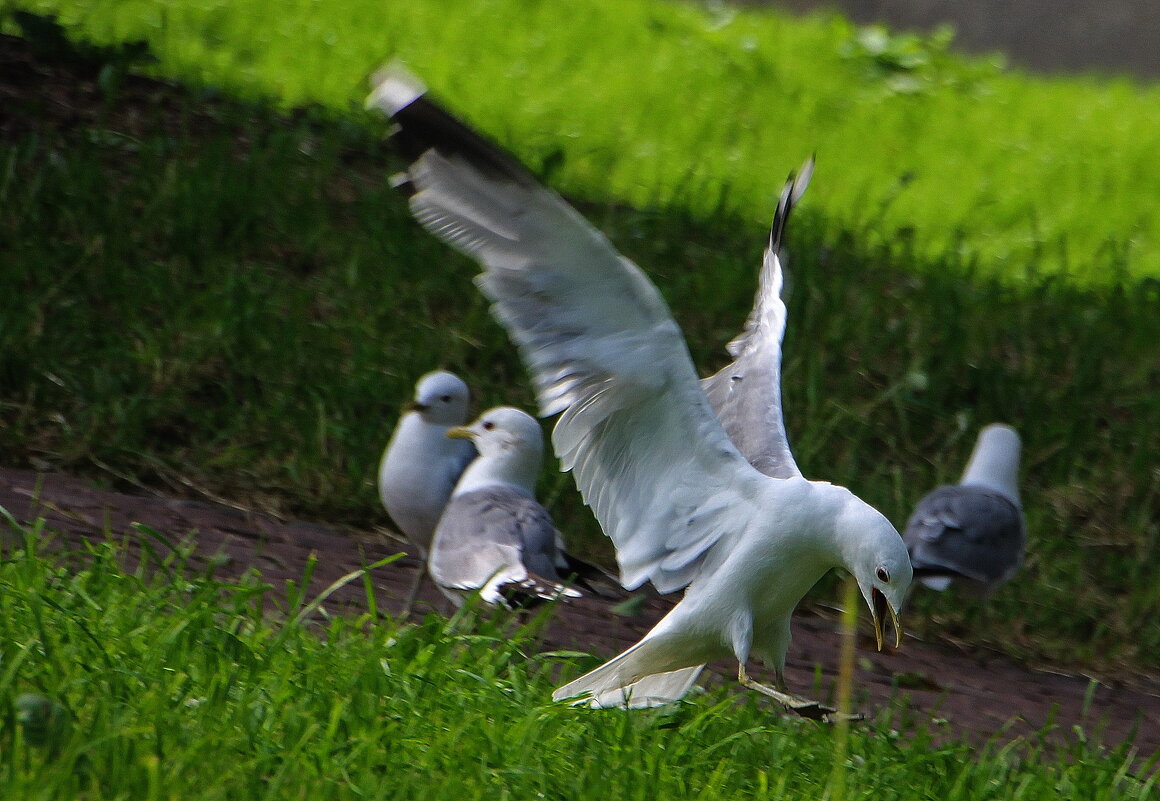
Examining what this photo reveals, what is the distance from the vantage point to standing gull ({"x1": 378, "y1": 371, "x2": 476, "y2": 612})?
15.4 ft

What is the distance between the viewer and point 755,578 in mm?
3385

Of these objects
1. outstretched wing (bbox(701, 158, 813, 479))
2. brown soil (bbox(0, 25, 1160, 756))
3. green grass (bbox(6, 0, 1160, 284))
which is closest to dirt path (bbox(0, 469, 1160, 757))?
brown soil (bbox(0, 25, 1160, 756))

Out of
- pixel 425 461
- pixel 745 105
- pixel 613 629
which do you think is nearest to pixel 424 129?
pixel 425 461

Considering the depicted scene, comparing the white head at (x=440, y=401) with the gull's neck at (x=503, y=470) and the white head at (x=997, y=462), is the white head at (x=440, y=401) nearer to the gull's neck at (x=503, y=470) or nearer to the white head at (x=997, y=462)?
the gull's neck at (x=503, y=470)

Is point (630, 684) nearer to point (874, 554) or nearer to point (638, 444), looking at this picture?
point (638, 444)

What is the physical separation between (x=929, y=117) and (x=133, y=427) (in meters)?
7.24

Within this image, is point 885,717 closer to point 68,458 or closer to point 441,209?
point 441,209

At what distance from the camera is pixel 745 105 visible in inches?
401

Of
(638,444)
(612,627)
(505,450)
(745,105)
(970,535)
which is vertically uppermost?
(745,105)

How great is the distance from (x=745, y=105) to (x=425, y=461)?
6.14 meters

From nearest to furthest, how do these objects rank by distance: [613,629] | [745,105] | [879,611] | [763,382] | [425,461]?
1. [879,611]
2. [763,382]
3. [613,629]
4. [425,461]
5. [745,105]

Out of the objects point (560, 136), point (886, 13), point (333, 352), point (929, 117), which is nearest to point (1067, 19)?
point (886, 13)

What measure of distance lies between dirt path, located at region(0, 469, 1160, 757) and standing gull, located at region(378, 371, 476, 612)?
19cm

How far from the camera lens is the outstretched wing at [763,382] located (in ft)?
12.6
